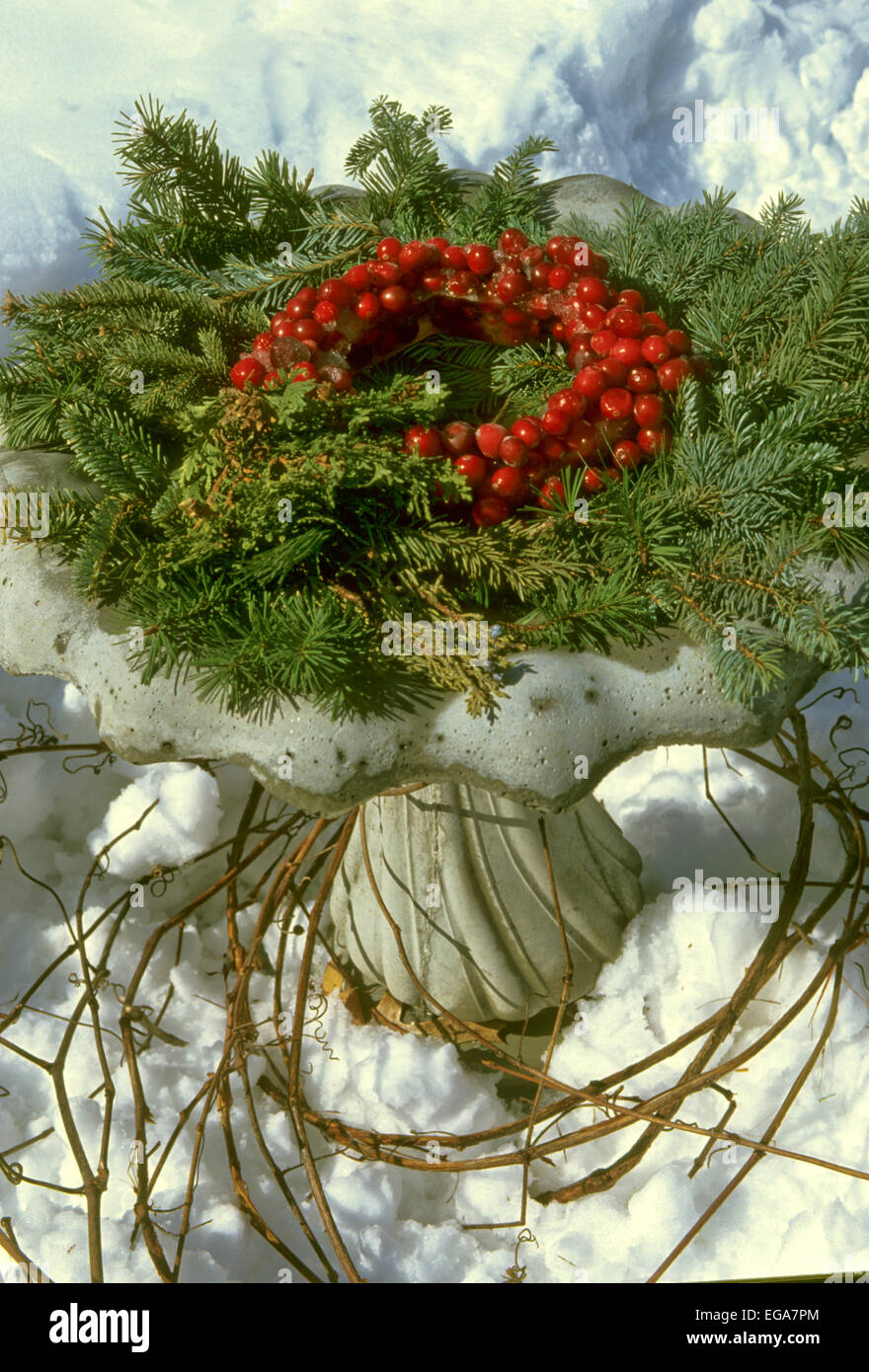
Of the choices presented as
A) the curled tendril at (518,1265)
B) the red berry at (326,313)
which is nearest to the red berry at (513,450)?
the red berry at (326,313)

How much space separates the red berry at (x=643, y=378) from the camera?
96 centimetres

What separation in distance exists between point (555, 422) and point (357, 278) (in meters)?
0.25

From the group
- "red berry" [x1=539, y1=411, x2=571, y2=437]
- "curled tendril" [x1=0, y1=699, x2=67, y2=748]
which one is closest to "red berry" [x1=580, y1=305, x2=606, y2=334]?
"red berry" [x1=539, y1=411, x2=571, y2=437]

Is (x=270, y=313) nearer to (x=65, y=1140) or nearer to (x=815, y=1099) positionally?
(x=65, y=1140)

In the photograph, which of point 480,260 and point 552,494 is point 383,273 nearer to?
point 480,260

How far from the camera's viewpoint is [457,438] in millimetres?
944

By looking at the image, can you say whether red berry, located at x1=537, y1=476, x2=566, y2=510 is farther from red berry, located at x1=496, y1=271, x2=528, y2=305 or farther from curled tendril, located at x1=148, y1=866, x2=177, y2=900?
curled tendril, located at x1=148, y1=866, x2=177, y2=900

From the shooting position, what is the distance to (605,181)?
131 centimetres

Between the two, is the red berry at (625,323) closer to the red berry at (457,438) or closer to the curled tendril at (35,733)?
the red berry at (457,438)

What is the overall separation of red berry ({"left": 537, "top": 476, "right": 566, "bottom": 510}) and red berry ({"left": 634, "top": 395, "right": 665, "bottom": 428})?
94 millimetres

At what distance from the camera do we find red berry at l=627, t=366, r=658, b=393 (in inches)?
37.9

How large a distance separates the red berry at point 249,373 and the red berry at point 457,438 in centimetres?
17
